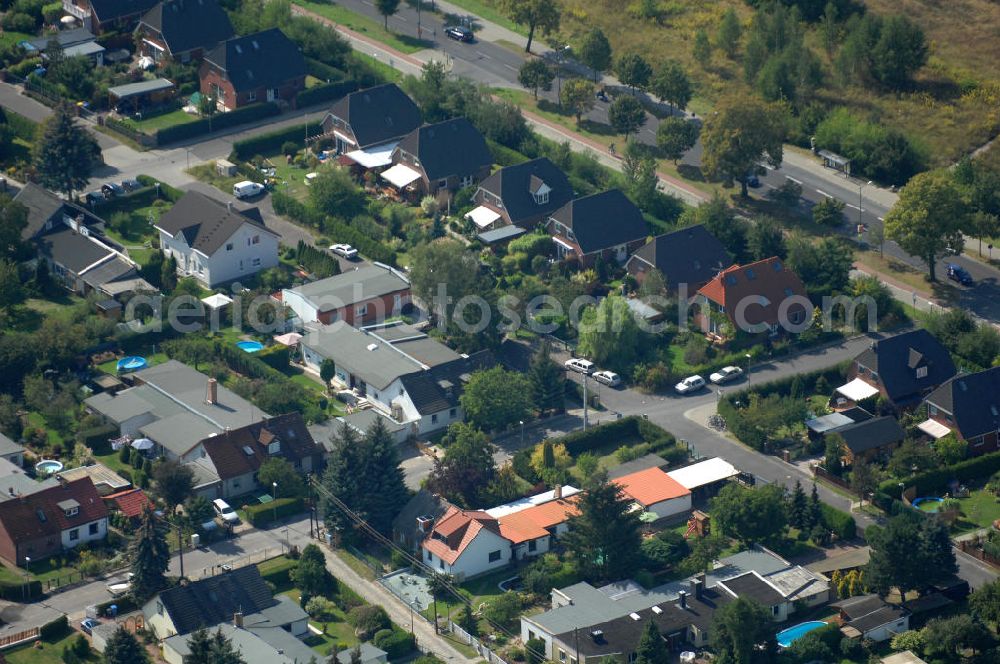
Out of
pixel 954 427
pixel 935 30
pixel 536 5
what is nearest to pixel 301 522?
pixel 954 427

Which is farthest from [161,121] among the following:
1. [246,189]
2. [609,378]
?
[609,378]

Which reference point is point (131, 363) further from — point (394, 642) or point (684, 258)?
point (684, 258)

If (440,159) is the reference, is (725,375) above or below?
below

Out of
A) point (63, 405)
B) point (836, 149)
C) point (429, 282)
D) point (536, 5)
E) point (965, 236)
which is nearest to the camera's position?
point (63, 405)

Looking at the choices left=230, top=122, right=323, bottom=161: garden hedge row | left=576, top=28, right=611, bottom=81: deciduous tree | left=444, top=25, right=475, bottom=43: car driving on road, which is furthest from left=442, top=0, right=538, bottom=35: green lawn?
left=230, top=122, right=323, bottom=161: garden hedge row

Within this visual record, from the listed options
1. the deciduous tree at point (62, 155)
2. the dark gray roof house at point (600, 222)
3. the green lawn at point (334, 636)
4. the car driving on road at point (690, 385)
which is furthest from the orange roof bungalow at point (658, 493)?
the deciduous tree at point (62, 155)

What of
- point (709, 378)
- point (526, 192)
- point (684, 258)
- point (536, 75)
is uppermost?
point (536, 75)

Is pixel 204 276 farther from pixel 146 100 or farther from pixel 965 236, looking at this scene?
pixel 965 236

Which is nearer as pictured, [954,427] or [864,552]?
[864,552]
